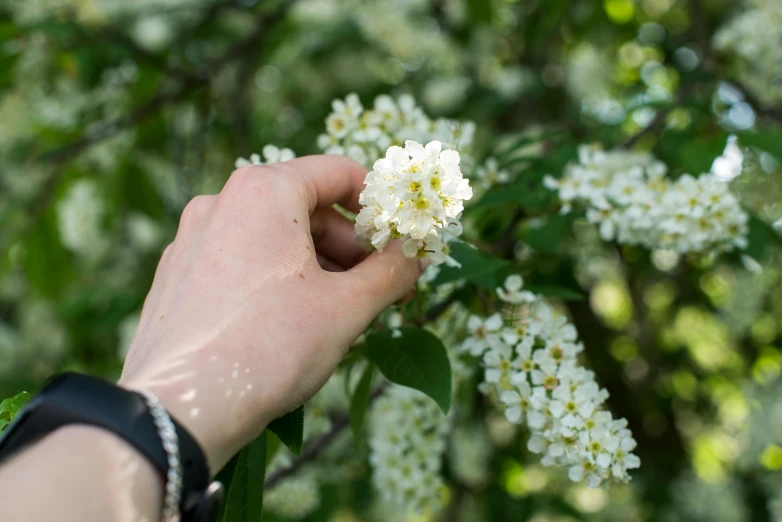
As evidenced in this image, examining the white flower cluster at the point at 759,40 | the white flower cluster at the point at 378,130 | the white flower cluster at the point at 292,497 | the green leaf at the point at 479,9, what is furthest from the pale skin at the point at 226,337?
the green leaf at the point at 479,9

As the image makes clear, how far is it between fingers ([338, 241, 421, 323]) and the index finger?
0.17 meters

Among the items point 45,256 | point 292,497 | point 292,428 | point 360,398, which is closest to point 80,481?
point 292,428

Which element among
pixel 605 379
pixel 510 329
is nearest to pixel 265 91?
pixel 605 379

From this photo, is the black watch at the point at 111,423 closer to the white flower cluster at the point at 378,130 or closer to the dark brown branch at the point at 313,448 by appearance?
the white flower cluster at the point at 378,130

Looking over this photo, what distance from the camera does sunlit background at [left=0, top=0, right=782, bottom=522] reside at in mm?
3043

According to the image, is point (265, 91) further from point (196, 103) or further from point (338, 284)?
point (338, 284)

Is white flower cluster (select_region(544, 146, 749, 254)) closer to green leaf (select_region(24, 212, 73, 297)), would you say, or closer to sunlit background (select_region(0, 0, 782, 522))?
sunlit background (select_region(0, 0, 782, 522))

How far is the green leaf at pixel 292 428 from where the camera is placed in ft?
3.94

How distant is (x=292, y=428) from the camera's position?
121 centimetres

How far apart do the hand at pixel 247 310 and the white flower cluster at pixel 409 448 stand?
82 centimetres

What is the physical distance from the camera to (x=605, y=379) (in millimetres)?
3959

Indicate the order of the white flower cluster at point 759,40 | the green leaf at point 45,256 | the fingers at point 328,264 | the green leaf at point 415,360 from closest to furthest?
the green leaf at point 415,360 < the fingers at point 328,264 < the white flower cluster at point 759,40 < the green leaf at point 45,256

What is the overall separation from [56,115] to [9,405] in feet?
10.7

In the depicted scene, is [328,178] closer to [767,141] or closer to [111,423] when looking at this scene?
[111,423]
